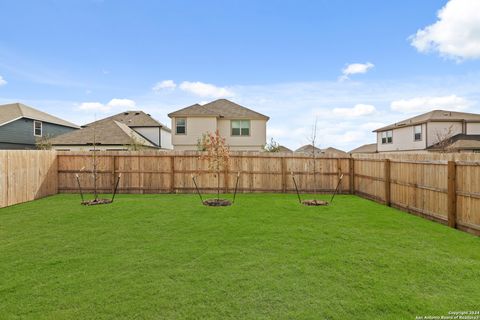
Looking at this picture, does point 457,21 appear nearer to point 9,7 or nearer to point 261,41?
point 261,41

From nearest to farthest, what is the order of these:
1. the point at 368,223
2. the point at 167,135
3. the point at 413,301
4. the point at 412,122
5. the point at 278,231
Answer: the point at 413,301
the point at 278,231
the point at 368,223
the point at 412,122
the point at 167,135

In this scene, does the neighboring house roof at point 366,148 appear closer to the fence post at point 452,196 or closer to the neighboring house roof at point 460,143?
the neighboring house roof at point 460,143

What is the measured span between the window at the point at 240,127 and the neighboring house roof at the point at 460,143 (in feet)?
49.4

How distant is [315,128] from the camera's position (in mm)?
11312

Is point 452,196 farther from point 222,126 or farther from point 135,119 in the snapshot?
point 135,119

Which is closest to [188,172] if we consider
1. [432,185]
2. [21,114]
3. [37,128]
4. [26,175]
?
[26,175]

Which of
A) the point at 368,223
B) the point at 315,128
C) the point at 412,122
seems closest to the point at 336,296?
the point at 368,223

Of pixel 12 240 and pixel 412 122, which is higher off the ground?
pixel 412 122

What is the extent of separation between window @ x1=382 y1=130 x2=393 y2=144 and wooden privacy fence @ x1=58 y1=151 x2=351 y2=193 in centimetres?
2047

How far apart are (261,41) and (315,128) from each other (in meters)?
7.70

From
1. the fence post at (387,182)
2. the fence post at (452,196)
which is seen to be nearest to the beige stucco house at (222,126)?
the fence post at (387,182)

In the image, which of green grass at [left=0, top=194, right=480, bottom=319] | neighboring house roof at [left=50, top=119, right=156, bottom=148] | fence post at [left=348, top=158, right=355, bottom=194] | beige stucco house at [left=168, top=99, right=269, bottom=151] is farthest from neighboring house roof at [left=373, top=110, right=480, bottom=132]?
neighboring house roof at [left=50, top=119, right=156, bottom=148]

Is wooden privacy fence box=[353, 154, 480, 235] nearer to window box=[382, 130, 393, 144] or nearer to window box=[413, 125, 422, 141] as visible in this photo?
window box=[413, 125, 422, 141]

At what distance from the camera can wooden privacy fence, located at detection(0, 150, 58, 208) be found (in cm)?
923
